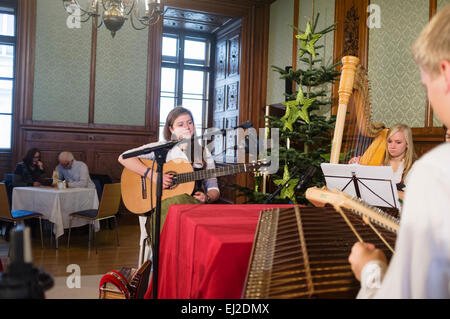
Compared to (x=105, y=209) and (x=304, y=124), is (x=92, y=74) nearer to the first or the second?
(x=105, y=209)

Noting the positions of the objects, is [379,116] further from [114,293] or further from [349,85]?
[114,293]

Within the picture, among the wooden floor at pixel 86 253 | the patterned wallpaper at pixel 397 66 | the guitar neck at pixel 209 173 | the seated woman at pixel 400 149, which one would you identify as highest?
the patterned wallpaper at pixel 397 66

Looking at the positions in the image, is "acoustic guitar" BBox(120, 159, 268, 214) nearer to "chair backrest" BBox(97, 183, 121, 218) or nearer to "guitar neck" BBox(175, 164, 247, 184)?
"guitar neck" BBox(175, 164, 247, 184)

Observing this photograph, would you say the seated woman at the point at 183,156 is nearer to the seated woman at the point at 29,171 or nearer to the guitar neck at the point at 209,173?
the guitar neck at the point at 209,173

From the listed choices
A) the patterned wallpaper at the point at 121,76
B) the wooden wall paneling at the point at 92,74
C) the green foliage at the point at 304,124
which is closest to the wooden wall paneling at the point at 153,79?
the patterned wallpaper at the point at 121,76

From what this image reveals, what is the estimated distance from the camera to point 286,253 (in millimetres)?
1065

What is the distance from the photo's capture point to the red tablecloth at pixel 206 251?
122cm

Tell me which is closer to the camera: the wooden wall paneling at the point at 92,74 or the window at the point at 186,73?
the wooden wall paneling at the point at 92,74

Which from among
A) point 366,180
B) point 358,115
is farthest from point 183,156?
point 366,180

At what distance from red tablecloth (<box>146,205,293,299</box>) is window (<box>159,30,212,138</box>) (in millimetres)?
6700

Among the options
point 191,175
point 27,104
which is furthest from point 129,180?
point 27,104

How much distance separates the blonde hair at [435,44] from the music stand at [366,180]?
1.42 meters

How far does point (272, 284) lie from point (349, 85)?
4.53ft

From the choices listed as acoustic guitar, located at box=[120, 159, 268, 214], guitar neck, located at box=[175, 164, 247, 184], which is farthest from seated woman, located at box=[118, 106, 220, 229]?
guitar neck, located at box=[175, 164, 247, 184]
